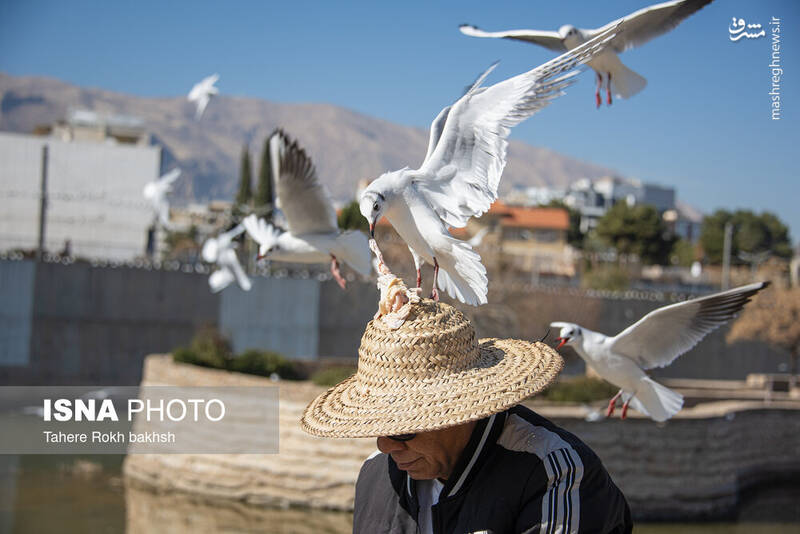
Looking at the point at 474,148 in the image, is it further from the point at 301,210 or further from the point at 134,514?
the point at 134,514

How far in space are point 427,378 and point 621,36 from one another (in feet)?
5.37

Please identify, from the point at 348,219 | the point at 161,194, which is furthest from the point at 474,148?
the point at 161,194

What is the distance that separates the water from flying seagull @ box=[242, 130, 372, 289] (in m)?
6.72

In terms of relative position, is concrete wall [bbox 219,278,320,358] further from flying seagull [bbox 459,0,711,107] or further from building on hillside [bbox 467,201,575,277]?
building on hillside [bbox 467,201,575,277]

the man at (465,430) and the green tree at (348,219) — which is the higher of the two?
the green tree at (348,219)

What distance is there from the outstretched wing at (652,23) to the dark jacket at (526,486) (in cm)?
144

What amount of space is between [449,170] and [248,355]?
10858 millimetres

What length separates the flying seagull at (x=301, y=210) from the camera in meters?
3.66

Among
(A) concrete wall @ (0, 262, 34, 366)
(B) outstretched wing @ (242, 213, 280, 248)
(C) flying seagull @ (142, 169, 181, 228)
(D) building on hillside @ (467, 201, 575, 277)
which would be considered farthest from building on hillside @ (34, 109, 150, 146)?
(B) outstretched wing @ (242, 213, 280, 248)

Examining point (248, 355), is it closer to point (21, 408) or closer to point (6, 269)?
point (21, 408)

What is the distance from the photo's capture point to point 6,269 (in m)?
18.0

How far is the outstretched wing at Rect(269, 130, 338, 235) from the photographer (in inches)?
148

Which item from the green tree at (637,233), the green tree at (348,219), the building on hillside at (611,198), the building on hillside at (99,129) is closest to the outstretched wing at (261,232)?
the green tree at (348,219)

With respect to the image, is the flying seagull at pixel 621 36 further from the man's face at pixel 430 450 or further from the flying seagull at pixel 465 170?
the man's face at pixel 430 450
